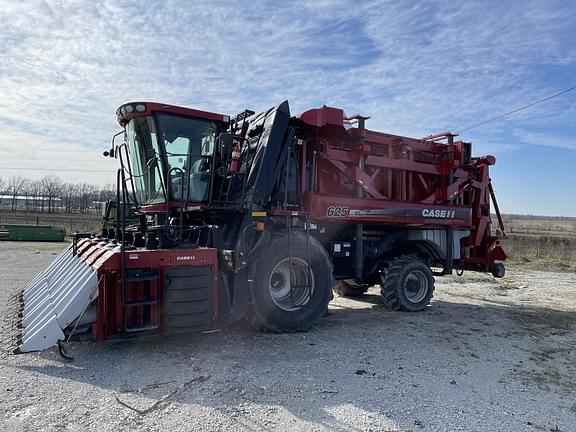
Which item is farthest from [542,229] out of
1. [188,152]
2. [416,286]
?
[188,152]

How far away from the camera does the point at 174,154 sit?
22.0 feet

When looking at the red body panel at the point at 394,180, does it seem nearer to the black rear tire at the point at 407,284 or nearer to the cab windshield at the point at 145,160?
the black rear tire at the point at 407,284

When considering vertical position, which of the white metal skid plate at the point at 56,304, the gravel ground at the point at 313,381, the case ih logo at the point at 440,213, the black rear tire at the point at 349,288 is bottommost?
the gravel ground at the point at 313,381

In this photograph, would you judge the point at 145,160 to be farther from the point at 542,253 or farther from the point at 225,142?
the point at 542,253

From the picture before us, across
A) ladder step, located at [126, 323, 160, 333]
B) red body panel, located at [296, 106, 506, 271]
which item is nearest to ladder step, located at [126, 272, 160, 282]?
ladder step, located at [126, 323, 160, 333]

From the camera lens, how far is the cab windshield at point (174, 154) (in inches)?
261

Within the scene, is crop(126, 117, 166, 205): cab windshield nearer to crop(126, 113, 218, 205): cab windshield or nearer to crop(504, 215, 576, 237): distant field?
crop(126, 113, 218, 205): cab windshield

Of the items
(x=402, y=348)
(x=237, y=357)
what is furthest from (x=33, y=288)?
(x=402, y=348)

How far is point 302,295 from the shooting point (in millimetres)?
7094

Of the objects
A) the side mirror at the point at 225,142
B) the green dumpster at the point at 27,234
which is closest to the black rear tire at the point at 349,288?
the side mirror at the point at 225,142

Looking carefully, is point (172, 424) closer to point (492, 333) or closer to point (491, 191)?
point (492, 333)

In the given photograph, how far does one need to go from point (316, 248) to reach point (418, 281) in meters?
2.72

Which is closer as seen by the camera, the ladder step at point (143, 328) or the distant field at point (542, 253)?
the ladder step at point (143, 328)

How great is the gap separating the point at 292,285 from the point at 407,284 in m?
2.75
